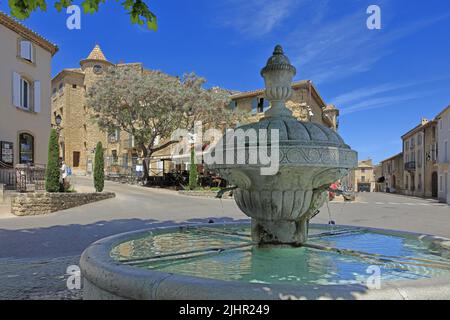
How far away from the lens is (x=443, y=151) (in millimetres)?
35750

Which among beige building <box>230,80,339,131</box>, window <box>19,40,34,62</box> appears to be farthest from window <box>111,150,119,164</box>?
window <box>19,40,34,62</box>

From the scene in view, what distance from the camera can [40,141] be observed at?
22.6 m

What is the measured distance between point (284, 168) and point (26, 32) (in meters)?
22.6

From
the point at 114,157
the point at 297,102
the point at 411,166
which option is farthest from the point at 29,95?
the point at 411,166

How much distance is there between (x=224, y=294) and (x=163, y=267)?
140cm

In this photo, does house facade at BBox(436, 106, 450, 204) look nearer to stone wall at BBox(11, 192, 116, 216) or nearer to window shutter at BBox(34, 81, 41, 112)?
stone wall at BBox(11, 192, 116, 216)

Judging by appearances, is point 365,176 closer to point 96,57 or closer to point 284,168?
point 96,57

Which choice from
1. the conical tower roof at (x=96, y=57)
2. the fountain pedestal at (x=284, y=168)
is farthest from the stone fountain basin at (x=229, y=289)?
the conical tower roof at (x=96, y=57)

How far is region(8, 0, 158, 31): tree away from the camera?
4.09 meters

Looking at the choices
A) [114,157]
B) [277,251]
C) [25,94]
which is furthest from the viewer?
[114,157]

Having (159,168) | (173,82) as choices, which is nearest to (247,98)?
(173,82)

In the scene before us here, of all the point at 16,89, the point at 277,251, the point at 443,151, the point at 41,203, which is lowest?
the point at 41,203

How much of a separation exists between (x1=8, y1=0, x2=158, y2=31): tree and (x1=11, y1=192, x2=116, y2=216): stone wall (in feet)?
38.4

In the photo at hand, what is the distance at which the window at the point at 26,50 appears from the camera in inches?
820
